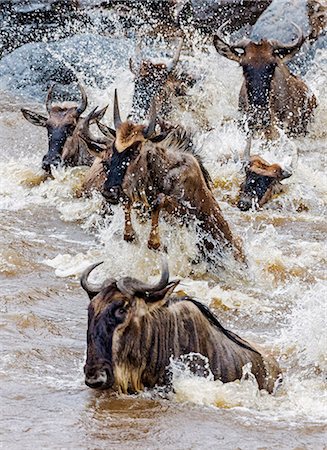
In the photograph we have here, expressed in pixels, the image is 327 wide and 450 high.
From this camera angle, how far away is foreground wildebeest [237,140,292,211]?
13219 mm

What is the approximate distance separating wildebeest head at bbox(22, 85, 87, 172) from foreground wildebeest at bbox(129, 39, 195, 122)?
6.56ft

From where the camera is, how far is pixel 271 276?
32.6ft

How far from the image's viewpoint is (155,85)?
16.3m

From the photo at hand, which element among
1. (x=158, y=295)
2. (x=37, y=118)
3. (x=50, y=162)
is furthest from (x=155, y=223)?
(x=37, y=118)

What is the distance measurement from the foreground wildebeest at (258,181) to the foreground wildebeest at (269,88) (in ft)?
6.91

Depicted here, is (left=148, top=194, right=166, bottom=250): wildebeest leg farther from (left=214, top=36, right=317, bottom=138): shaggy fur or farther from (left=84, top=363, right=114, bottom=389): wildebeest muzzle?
(left=214, top=36, right=317, bottom=138): shaggy fur

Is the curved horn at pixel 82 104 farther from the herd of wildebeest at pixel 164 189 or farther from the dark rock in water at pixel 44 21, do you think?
the dark rock in water at pixel 44 21

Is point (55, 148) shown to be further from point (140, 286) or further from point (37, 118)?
point (140, 286)

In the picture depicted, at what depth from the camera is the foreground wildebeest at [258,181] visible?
13219mm

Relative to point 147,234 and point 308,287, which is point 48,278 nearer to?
point 147,234

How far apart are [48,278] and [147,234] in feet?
3.17

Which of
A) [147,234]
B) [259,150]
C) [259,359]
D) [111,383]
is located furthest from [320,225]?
[111,383]

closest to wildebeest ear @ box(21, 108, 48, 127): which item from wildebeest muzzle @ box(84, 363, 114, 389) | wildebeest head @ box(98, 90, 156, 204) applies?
wildebeest head @ box(98, 90, 156, 204)

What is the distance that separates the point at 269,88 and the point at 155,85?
167cm
